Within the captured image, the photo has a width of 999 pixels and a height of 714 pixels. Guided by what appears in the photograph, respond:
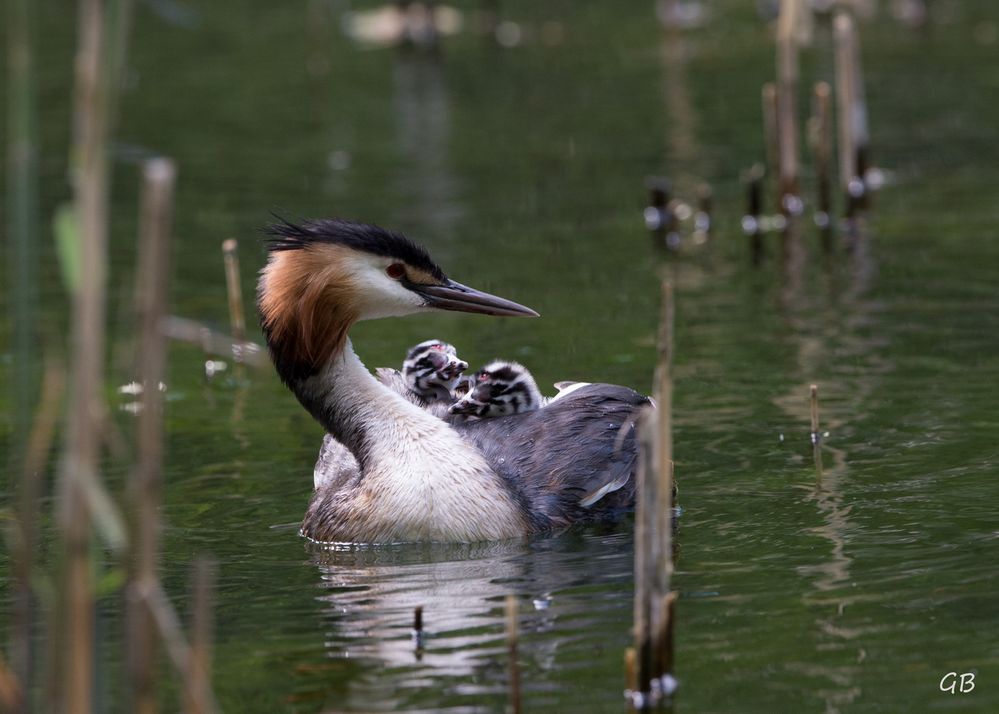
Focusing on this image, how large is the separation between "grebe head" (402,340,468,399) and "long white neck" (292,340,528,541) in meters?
0.76

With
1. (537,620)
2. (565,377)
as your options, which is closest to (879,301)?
(565,377)

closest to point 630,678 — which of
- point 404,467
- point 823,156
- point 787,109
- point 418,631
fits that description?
point 418,631

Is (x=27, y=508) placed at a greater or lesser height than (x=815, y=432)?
greater

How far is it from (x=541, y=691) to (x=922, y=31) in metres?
18.9

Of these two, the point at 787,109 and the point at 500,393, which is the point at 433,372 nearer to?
the point at 500,393

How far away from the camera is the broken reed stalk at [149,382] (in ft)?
12.5

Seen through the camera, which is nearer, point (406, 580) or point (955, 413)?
point (406, 580)

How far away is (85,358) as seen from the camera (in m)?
3.90

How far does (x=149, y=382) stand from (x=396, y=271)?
352 cm

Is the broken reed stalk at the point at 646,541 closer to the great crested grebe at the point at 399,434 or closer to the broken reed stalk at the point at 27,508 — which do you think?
the broken reed stalk at the point at 27,508

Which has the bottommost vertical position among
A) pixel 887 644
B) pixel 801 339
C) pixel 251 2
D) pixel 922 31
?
pixel 887 644

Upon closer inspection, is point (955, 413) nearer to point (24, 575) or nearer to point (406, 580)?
point (406, 580)

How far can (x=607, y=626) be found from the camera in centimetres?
600

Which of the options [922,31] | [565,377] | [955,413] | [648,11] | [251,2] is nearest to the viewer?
[955,413]
